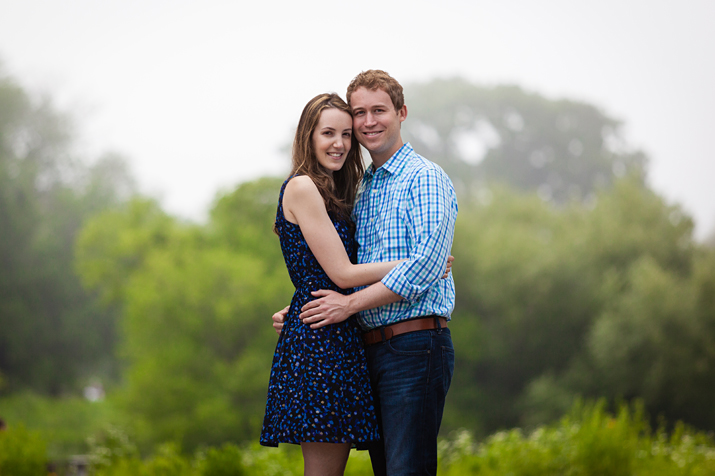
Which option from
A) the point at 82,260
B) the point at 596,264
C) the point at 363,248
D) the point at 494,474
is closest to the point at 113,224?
the point at 82,260

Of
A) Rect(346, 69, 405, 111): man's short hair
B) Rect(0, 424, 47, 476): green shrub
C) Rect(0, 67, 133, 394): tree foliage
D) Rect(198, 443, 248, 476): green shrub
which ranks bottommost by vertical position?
Rect(198, 443, 248, 476): green shrub

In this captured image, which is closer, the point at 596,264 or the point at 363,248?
the point at 363,248

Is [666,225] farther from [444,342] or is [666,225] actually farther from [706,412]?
[444,342]

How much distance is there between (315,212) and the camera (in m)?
2.32

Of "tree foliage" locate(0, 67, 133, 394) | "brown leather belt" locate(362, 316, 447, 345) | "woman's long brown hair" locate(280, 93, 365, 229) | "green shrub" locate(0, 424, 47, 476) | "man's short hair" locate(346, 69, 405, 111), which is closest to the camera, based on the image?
"brown leather belt" locate(362, 316, 447, 345)

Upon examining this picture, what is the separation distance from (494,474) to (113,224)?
1862cm

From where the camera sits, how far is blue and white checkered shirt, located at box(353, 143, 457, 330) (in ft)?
7.36

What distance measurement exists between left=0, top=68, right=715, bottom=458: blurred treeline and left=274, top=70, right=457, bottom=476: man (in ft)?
39.8

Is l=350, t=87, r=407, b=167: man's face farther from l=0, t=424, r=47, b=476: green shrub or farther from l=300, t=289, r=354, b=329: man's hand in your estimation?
l=0, t=424, r=47, b=476: green shrub

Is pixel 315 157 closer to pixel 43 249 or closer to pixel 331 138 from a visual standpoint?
pixel 331 138

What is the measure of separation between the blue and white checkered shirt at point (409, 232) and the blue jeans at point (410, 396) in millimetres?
111

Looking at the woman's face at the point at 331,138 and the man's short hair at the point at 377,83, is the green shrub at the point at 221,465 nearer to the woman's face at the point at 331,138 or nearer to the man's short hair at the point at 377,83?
the woman's face at the point at 331,138

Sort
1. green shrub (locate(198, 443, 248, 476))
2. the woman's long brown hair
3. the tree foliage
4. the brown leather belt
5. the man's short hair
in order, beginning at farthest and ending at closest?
the tree foliage, green shrub (locate(198, 443, 248, 476)), the man's short hair, the woman's long brown hair, the brown leather belt

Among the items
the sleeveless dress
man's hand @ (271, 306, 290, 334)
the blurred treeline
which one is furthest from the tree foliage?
the sleeveless dress
